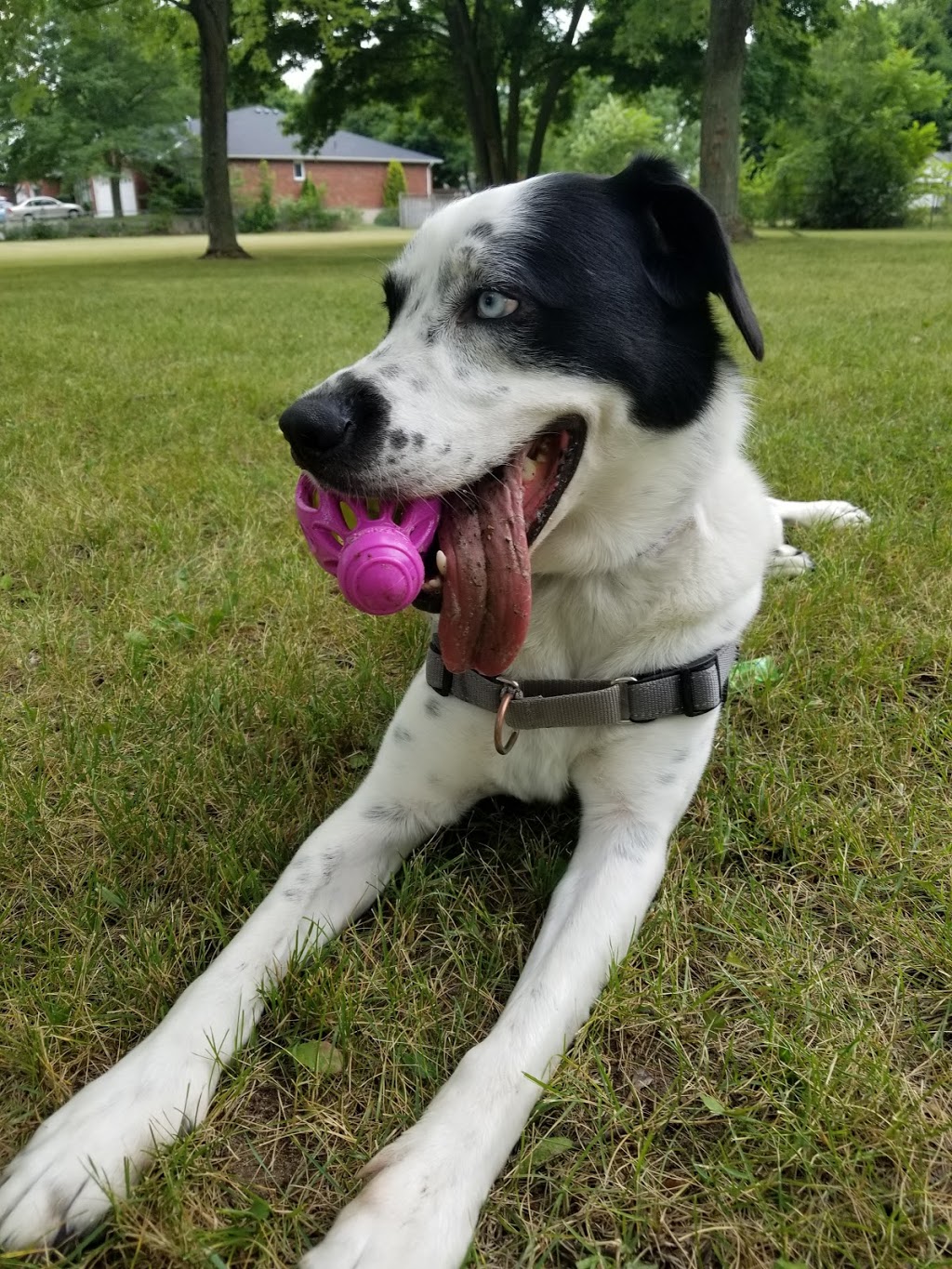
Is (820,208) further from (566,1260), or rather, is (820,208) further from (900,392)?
(566,1260)

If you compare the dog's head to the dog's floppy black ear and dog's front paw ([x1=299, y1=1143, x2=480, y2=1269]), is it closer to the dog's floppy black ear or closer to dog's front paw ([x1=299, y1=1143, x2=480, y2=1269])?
the dog's floppy black ear

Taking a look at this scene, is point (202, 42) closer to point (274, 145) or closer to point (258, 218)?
point (258, 218)

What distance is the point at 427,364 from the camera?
1809 mm

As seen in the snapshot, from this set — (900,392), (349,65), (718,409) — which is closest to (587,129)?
(349,65)

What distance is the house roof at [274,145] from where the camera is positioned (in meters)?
53.5

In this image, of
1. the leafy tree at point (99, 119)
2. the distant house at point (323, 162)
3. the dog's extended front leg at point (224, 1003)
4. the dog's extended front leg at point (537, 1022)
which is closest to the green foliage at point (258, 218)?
the leafy tree at point (99, 119)

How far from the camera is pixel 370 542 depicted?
166cm

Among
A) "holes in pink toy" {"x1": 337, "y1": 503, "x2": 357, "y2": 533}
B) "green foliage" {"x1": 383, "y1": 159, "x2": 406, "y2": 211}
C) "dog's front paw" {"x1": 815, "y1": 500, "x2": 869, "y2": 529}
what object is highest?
"green foliage" {"x1": 383, "y1": 159, "x2": 406, "y2": 211}

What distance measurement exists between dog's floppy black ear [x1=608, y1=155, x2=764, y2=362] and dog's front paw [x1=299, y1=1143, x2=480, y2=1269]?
1644 millimetres

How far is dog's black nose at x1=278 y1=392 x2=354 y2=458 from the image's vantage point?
5.49 feet

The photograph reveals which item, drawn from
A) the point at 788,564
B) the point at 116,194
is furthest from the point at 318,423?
the point at 116,194

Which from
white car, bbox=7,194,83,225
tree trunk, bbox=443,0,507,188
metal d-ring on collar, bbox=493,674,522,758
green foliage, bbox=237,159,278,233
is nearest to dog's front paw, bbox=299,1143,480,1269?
metal d-ring on collar, bbox=493,674,522,758

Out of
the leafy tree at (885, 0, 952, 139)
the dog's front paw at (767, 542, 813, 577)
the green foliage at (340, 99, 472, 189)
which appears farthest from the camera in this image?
the green foliage at (340, 99, 472, 189)

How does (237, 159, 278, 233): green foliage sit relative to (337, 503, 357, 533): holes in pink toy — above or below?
above
